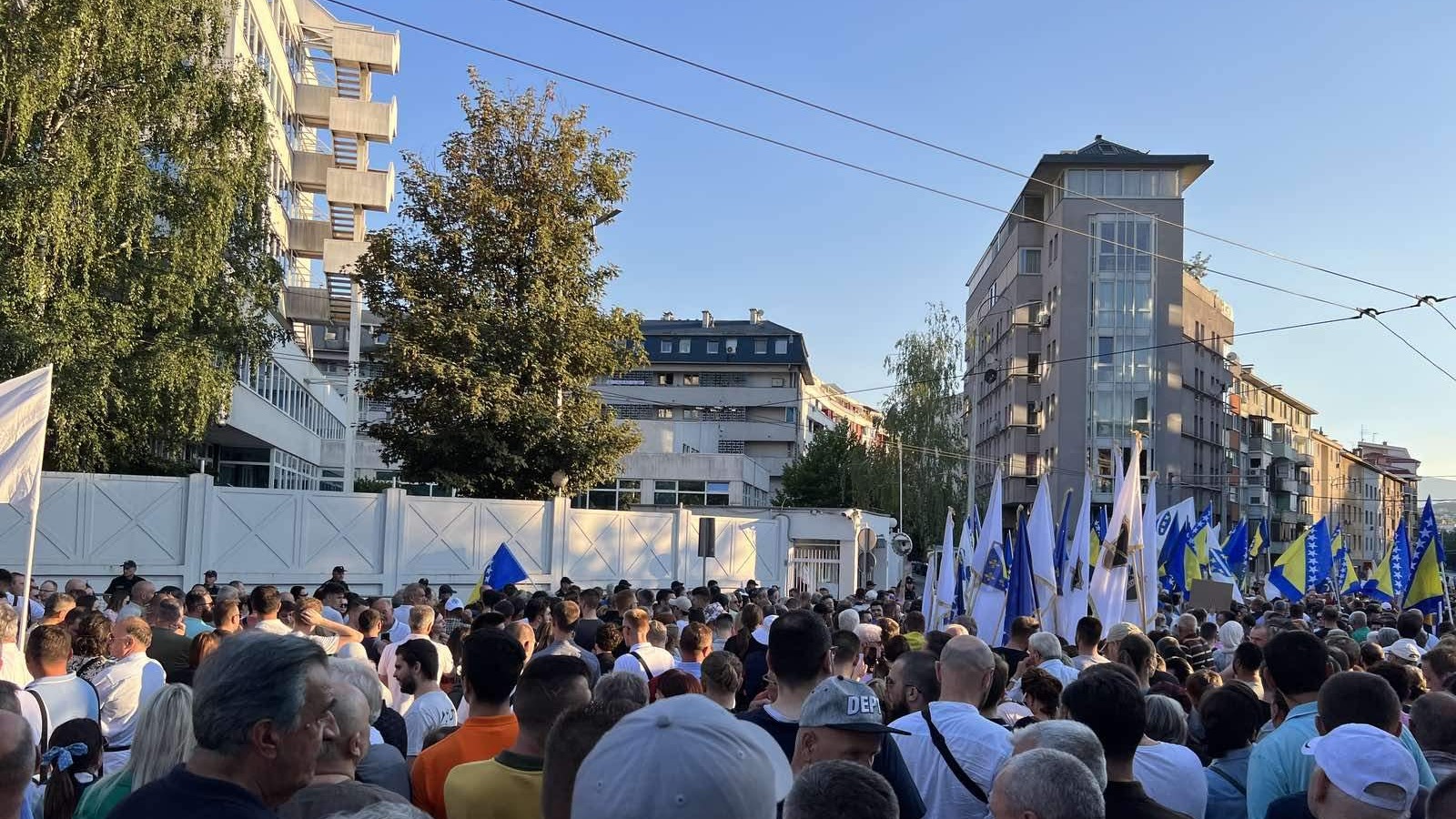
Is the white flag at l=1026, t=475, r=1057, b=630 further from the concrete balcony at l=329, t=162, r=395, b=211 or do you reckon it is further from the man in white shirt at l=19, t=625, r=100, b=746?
the concrete balcony at l=329, t=162, r=395, b=211

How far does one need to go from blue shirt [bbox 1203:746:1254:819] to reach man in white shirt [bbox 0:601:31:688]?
593cm

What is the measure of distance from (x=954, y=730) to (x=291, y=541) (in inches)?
850

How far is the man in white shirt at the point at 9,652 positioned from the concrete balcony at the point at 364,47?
39757 millimetres

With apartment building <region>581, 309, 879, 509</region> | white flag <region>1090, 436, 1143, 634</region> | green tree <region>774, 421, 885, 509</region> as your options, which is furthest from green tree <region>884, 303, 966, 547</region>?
white flag <region>1090, 436, 1143, 634</region>

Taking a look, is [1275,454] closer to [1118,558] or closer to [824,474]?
[824,474]

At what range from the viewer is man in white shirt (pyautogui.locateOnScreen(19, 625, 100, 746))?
646cm

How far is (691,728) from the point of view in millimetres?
2291

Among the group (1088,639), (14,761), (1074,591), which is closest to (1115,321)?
(1074,591)

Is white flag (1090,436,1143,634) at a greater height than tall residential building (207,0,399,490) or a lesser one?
lesser

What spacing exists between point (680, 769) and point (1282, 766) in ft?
13.3

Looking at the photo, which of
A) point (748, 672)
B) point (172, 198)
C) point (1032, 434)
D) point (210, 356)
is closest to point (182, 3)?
point (172, 198)

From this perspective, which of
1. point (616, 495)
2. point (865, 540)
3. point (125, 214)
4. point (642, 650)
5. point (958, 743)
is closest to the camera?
point (958, 743)

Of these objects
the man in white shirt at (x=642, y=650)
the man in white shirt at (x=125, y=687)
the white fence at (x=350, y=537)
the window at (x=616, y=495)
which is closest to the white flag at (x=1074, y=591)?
the man in white shirt at (x=642, y=650)

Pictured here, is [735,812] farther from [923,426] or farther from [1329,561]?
[923,426]
